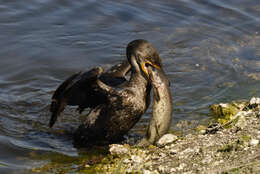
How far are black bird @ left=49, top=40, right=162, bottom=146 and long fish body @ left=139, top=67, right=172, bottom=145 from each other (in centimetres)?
21

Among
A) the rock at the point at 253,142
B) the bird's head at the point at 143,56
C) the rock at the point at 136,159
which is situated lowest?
the rock at the point at 136,159

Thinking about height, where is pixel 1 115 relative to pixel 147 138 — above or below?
below

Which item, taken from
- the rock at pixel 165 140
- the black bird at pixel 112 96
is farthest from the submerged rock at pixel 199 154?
the black bird at pixel 112 96

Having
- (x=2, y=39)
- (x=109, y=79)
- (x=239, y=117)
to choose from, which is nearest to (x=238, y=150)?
(x=239, y=117)

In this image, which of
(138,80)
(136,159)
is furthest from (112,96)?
(136,159)

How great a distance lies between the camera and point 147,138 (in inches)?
228

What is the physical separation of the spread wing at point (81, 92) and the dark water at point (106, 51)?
0.59m

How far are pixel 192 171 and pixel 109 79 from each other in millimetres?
2518

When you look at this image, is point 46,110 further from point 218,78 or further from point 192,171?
point 192,171

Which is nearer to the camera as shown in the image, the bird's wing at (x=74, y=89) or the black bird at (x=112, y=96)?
the bird's wing at (x=74, y=89)

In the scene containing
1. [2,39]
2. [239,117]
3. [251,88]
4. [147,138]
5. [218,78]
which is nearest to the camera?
[239,117]

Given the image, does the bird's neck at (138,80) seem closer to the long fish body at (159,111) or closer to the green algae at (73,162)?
the long fish body at (159,111)

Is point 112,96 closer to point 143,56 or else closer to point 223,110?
point 143,56

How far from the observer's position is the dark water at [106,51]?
706cm
